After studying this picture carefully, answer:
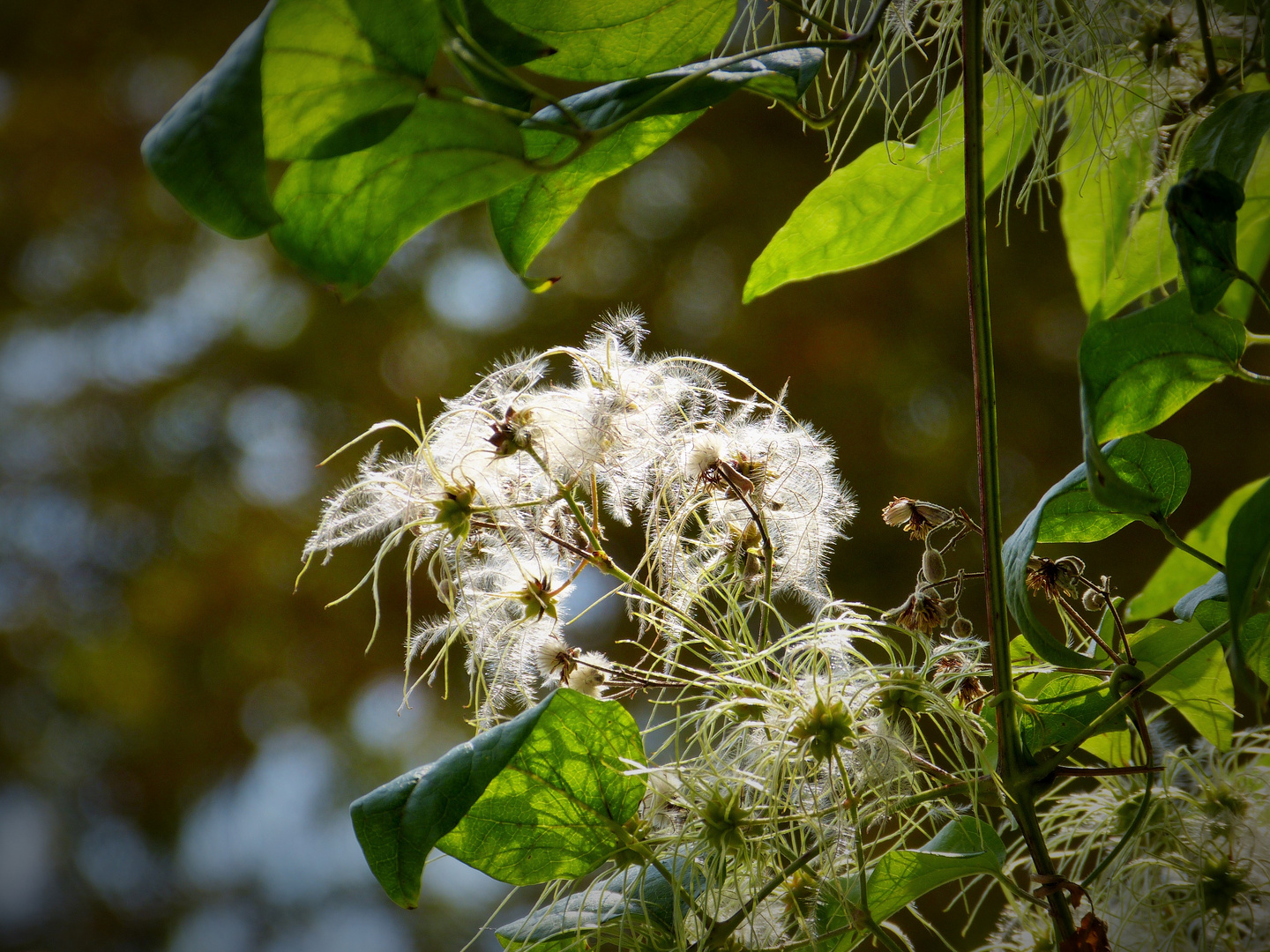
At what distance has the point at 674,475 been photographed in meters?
0.32

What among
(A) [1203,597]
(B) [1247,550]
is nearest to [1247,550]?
(B) [1247,550]

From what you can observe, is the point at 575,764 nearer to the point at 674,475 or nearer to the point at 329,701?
the point at 674,475

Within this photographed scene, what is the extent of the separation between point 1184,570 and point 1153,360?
0.50ft

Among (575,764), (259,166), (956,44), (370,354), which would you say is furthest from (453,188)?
(370,354)

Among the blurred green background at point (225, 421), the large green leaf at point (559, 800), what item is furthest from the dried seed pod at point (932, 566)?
the blurred green background at point (225, 421)

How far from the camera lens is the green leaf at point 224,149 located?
0.18 meters

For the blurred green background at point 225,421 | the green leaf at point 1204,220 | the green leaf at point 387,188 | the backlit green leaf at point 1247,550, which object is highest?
the green leaf at point 387,188

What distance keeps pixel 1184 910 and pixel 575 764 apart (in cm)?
19

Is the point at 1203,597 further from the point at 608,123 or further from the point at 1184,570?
the point at 608,123

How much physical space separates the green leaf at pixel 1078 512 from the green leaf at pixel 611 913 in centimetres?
11

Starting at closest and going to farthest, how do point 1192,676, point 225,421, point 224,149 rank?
1. point 224,149
2. point 1192,676
3. point 225,421

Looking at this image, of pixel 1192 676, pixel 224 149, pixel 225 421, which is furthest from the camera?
pixel 225 421

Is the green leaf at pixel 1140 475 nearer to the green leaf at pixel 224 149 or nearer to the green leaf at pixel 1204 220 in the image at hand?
the green leaf at pixel 1204 220

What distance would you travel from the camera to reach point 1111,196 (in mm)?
331
